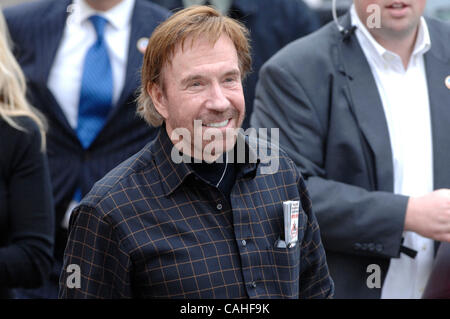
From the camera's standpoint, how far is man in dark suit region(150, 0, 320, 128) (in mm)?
4594

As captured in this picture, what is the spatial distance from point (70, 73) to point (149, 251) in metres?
1.86

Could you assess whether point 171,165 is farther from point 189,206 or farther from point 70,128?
point 70,128

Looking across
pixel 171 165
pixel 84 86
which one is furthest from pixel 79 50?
pixel 171 165

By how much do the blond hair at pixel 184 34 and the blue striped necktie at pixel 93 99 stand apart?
1.41 meters

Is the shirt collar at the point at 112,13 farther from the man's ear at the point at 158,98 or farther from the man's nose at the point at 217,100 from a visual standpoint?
the man's nose at the point at 217,100

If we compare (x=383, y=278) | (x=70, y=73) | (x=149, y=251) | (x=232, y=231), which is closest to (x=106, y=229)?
(x=149, y=251)

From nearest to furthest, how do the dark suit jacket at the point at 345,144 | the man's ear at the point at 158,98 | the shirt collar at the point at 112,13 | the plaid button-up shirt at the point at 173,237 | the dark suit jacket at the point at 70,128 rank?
1. the plaid button-up shirt at the point at 173,237
2. the man's ear at the point at 158,98
3. the dark suit jacket at the point at 345,144
4. the dark suit jacket at the point at 70,128
5. the shirt collar at the point at 112,13

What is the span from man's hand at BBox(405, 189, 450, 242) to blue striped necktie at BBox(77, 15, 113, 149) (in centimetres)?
150

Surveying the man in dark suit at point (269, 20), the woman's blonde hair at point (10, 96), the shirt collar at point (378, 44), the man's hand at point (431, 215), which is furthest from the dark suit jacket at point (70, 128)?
the man's hand at point (431, 215)

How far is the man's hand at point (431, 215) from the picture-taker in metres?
3.13

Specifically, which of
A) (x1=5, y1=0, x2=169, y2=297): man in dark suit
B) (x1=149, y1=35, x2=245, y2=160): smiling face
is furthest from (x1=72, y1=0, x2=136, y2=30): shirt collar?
(x1=149, y1=35, x2=245, y2=160): smiling face
